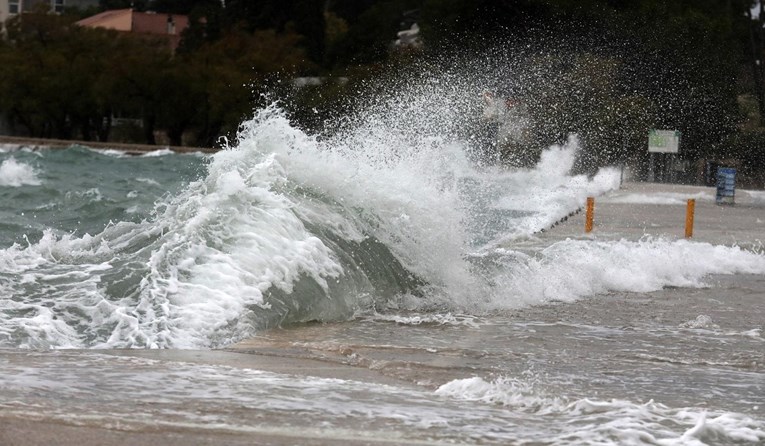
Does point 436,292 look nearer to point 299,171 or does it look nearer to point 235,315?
point 299,171

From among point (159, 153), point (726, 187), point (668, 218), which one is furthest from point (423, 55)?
point (668, 218)

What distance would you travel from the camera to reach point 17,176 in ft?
110

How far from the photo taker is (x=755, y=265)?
612 inches

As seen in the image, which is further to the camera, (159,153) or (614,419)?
(159,153)

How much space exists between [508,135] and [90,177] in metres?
18.6

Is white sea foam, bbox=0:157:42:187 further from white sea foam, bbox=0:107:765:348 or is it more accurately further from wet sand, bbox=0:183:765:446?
wet sand, bbox=0:183:765:446

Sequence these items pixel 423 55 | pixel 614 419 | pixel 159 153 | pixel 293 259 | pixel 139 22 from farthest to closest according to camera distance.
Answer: pixel 139 22
pixel 159 153
pixel 423 55
pixel 293 259
pixel 614 419

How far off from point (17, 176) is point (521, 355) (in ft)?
88.6

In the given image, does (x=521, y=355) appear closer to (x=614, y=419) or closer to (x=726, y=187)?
(x=614, y=419)

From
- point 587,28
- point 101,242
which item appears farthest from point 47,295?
point 587,28

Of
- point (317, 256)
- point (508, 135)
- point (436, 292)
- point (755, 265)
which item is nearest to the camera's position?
point (317, 256)

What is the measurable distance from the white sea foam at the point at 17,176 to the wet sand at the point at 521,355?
21.9 m

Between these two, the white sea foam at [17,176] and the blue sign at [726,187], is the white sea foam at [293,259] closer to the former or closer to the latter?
the blue sign at [726,187]

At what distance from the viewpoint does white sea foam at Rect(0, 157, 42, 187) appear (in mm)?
31703
